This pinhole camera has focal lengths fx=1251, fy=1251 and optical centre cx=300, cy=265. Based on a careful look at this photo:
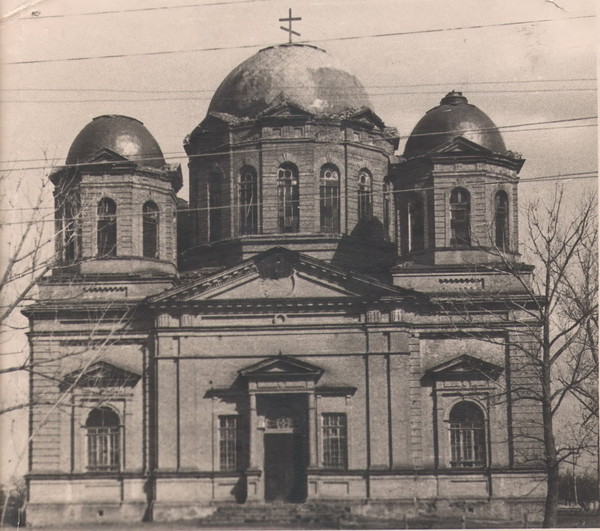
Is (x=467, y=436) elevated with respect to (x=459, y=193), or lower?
lower

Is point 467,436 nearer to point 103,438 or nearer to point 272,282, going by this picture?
point 272,282

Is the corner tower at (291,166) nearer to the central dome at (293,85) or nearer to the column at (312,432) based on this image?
the central dome at (293,85)

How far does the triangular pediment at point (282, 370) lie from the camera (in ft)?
119

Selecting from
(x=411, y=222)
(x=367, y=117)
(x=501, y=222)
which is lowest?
(x=501, y=222)

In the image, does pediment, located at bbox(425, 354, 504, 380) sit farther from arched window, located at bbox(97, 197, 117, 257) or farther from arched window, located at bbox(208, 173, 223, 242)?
arched window, located at bbox(97, 197, 117, 257)

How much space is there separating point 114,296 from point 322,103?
9889 millimetres

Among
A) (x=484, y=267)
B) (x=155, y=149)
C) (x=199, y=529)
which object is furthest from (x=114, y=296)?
(x=484, y=267)

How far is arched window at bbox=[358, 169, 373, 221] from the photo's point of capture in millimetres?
41750

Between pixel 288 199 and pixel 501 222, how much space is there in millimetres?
7114

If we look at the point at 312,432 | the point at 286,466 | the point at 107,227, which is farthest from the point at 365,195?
the point at 286,466

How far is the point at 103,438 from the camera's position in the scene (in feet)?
121

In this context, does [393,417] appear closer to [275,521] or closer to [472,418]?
[472,418]

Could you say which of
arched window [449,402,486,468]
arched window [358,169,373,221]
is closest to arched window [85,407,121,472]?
arched window [449,402,486,468]

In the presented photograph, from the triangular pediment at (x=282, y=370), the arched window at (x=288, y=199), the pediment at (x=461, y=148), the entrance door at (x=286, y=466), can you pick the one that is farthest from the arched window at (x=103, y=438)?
the pediment at (x=461, y=148)
